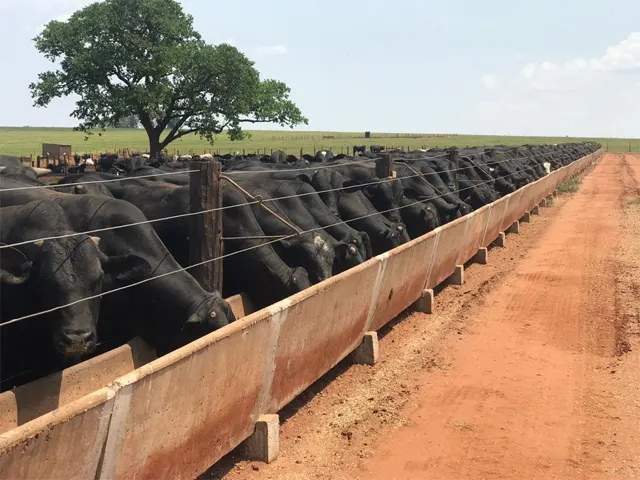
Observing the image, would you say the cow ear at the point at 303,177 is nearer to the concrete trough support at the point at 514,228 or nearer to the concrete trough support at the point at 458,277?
the concrete trough support at the point at 458,277

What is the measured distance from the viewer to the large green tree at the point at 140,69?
32406 millimetres

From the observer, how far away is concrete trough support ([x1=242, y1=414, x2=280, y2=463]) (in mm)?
5031

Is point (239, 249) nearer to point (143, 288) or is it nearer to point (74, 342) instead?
point (143, 288)

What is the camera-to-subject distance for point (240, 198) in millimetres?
8242

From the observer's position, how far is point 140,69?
32375mm

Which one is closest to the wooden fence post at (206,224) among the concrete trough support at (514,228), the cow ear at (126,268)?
the cow ear at (126,268)

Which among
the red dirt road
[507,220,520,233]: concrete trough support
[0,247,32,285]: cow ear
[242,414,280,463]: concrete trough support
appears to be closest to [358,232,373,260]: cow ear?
the red dirt road

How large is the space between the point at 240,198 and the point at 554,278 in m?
6.32

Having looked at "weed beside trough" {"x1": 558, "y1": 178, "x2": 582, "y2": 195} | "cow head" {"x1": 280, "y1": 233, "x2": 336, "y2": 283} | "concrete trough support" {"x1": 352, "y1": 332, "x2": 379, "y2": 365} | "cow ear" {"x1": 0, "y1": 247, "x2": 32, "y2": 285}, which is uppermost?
"cow ear" {"x1": 0, "y1": 247, "x2": 32, "y2": 285}

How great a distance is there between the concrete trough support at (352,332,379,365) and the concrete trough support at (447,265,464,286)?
15.1 ft

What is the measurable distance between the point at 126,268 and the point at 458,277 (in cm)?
699

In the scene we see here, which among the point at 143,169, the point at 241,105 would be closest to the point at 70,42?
the point at 241,105

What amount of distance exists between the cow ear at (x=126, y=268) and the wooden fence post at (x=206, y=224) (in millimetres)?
575

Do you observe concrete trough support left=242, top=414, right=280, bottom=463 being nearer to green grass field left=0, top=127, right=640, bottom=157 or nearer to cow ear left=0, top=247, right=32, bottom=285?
cow ear left=0, top=247, right=32, bottom=285
